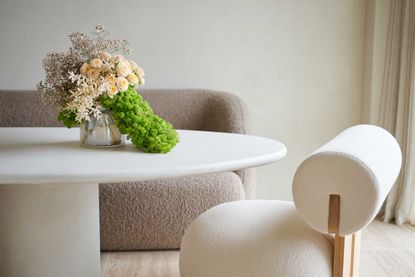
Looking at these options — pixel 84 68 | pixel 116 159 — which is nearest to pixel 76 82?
pixel 84 68

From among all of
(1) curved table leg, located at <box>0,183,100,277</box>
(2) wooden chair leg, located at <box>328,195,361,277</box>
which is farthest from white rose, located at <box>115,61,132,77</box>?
(2) wooden chair leg, located at <box>328,195,361,277</box>

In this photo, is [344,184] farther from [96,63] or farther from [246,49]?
[246,49]

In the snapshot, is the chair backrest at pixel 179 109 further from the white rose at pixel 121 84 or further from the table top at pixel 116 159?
the white rose at pixel 121 84

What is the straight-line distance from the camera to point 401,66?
336 cm

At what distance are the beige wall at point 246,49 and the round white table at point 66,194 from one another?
1.50 metres

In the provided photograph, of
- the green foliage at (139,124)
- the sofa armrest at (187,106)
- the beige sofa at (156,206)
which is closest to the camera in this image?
the green foliage at (139,124)

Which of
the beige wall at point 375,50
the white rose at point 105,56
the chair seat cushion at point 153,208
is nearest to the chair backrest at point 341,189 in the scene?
the white rose at point 105,56

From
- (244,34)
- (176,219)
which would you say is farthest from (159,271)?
(244,34)

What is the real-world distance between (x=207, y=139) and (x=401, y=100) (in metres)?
1.59

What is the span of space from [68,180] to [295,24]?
2376mm

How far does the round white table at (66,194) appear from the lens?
1.72m

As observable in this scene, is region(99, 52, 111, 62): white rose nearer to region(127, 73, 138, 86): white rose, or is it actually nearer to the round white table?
region(127, 73, 138, 86): white rose

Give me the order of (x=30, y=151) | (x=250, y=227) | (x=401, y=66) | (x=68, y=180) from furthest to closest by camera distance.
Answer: (x=401, y=66) < (x=30, y=151) < (x=250, y=227) < (x=68, y=180)

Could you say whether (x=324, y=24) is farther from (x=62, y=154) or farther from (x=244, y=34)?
(x=62, y=154)
